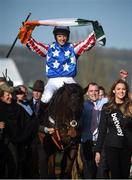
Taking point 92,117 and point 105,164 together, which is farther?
point 92,117

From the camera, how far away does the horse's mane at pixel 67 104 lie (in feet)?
28.2

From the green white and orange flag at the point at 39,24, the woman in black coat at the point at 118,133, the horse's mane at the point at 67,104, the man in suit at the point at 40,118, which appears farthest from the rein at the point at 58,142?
the green white and orange flag at the point at 39,24

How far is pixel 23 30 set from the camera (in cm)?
989

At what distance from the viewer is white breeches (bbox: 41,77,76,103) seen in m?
9.20

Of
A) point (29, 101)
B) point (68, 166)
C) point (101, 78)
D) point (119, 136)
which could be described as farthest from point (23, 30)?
point (101, 78)

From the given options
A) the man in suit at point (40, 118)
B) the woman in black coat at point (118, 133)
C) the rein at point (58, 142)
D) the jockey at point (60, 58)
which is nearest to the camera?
the woman in black coat at point (118, 133)

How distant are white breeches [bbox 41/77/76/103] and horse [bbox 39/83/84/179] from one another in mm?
182

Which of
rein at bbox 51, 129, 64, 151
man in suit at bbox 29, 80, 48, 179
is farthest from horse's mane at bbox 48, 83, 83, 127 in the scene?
man in suit at bbox 29, 80, 48, 179

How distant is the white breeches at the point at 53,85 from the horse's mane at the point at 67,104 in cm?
Answer: 28

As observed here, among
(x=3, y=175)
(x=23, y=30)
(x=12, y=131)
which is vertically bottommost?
(x=3, y=175)

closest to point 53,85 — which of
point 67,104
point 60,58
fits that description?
point 60,58

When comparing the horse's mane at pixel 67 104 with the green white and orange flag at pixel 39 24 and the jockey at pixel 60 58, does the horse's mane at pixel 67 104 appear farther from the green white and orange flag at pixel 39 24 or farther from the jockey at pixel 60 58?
the green white and orange flag at pixel 39 24

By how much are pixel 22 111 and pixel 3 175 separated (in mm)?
1013

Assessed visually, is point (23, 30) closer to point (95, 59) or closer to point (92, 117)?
point (92, 117)
